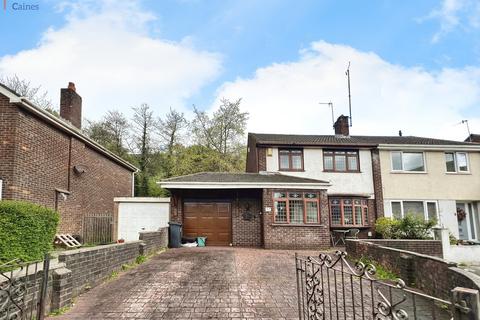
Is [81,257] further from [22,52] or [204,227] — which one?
[22,52]

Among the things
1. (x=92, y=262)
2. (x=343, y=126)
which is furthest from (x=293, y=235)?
(x=343, y=126)

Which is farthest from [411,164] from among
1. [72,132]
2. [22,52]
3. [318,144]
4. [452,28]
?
[22,52]

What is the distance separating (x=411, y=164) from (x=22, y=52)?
26431 millimetres

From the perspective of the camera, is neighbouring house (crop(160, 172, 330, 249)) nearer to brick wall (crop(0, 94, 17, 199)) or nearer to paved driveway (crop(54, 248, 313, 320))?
paved driveway (crop(54, 248, 313, 320))

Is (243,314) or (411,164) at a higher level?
(411,164)

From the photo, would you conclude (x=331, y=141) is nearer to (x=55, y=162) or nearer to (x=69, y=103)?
(x=55, y=162)

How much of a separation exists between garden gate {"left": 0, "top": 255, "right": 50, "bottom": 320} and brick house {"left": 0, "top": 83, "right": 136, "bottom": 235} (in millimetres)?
6541

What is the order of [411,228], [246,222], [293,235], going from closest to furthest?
[293,235]
[411,228]
[246,222]

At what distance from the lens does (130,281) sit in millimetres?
7508

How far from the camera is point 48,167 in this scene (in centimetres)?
1188

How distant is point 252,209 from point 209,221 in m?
2.23

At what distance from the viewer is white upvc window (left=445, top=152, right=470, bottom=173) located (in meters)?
18.7

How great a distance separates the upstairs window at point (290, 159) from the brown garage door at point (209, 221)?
4336 mm

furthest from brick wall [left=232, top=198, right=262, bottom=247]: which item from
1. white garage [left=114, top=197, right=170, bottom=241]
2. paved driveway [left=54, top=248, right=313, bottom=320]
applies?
paved driveway [left=54, top=248, right=313, bottom=320]
